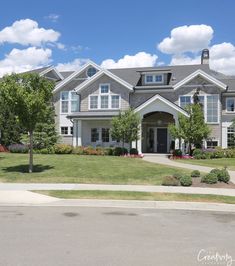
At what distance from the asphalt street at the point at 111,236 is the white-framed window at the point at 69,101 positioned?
2788cm

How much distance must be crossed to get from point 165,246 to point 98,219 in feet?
9.46

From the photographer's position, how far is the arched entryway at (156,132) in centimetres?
3550

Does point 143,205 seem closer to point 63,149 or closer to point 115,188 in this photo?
point 115,188

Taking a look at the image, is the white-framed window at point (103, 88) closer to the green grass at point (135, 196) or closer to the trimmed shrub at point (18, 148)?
the trimmed shrub at point (18, 148)

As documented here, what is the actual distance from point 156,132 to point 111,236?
28.2 m

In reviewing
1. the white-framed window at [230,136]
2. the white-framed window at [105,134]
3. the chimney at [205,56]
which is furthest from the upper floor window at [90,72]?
the white-framed window at [230,136]

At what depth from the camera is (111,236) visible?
794 centimetres

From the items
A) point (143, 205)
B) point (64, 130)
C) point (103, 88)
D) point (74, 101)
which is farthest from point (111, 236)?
point (74, 101)

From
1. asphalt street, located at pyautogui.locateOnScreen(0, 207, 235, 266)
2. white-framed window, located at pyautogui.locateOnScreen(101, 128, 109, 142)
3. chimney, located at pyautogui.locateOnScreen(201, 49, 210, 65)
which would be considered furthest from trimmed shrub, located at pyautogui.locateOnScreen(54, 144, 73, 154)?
chimney, located at pyautogui.locateOnScreen(201, 49, 210, 65)

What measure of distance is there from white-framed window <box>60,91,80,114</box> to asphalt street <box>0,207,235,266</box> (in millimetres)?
27883

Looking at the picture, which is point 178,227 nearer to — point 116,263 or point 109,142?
point 116,263

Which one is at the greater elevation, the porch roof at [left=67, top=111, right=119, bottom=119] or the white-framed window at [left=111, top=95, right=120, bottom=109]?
the white-framed window at [left=111, top=95, right=120, bottom=109]

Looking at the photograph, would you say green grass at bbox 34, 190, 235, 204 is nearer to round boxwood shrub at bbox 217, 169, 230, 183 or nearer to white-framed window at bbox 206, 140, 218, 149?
round boxwood shrub at bbox 217, 169, 230, 183

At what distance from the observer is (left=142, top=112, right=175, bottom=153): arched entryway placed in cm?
3550
